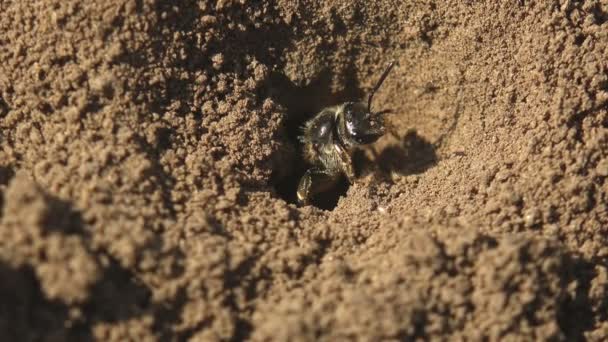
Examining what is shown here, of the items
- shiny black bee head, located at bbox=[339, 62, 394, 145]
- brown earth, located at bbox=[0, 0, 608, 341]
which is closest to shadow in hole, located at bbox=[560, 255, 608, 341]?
brown earth, located at bbox=[0, 0, 608, 341]

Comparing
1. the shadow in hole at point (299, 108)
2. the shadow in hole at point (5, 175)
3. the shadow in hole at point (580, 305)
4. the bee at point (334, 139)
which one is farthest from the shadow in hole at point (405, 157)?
the shadow in hole at point (5, 175)

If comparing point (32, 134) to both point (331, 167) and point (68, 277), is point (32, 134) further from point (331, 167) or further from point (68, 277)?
point (331, 167)

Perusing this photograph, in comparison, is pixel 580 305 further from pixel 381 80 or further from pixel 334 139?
pixel 334 139

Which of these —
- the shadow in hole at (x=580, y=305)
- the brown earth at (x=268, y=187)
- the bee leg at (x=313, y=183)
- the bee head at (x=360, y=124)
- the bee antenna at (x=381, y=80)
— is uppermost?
the bee antenna at (x=381, y=80)

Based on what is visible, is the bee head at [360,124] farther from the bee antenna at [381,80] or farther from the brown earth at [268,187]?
the brown earth at [268,187]

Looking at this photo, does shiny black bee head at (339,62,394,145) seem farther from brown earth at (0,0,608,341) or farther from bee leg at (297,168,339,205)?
brown earth at (0,0,608,341)

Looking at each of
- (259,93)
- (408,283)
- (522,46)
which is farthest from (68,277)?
(522,46)

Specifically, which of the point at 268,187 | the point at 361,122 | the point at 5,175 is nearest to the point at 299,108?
the point at 361,122
